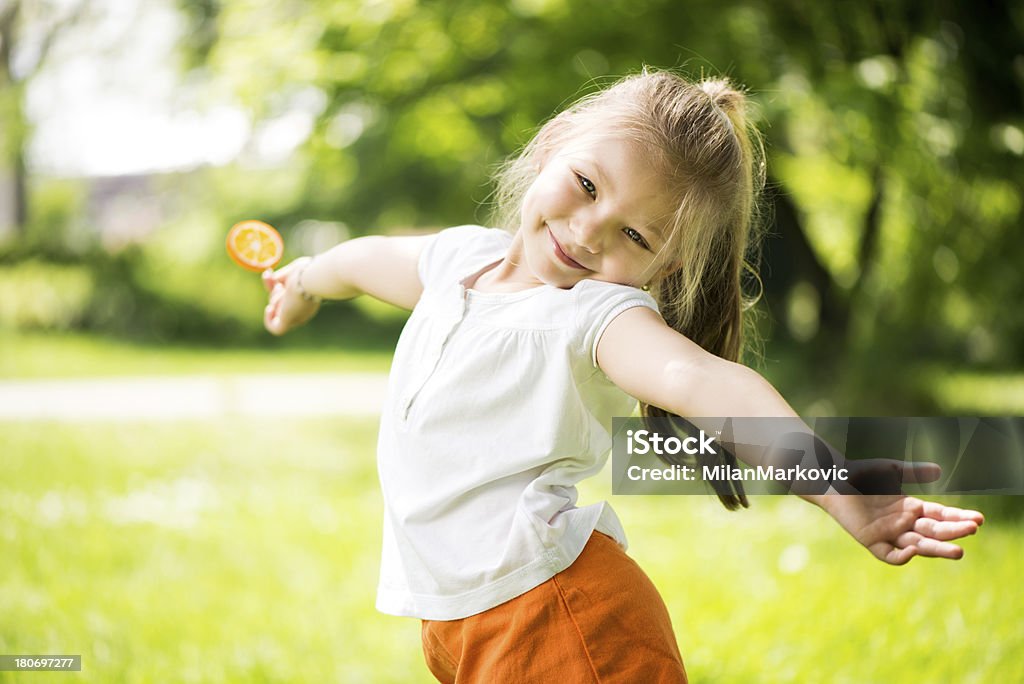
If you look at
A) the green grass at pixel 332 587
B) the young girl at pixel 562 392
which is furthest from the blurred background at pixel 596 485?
the young girl at pixel 562 392

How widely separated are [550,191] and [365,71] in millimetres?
4133

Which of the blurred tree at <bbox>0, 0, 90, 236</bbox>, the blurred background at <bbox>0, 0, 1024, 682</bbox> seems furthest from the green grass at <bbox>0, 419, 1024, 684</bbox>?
the blurred tree at <bbox>0, 0, 90, 236</bbox>

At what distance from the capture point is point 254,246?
→ 2.07 meters

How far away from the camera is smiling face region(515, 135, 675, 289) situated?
1.41 meters

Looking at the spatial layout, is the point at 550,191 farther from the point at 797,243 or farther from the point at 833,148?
the point at 797,243

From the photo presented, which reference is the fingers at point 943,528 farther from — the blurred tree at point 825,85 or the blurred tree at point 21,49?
the blurred tree at point 21,49

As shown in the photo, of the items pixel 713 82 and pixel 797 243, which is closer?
pixel 713 82

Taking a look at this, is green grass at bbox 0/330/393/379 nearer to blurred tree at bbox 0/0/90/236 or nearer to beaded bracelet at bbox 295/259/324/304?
blurred tree at bbox 0/0/90/236

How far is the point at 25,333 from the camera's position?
37.2 feet

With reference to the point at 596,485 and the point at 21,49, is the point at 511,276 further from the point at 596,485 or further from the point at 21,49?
the point at 21,49

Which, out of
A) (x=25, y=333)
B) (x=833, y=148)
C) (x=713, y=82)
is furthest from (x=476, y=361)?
(x=25, y=333)

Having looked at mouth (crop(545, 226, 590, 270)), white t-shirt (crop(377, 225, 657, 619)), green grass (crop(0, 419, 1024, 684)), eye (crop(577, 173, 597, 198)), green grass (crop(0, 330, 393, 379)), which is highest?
eye (crop(577, 173, 597, 198))

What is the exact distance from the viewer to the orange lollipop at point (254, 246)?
2.05 metres

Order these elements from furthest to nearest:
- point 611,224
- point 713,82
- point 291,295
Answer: point 291,295 → point 713,82 → point 611,224
